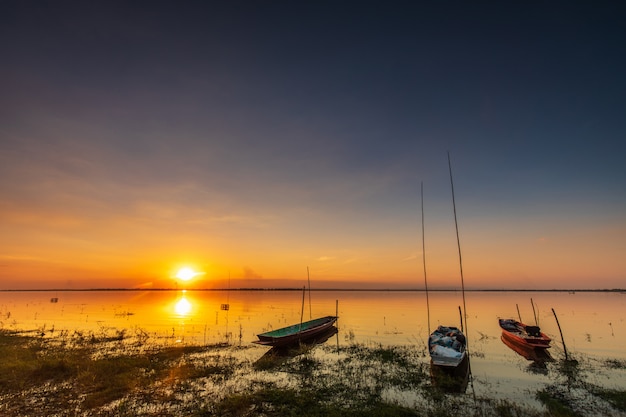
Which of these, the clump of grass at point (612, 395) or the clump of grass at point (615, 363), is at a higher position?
the clump of grass at point (612, 395)

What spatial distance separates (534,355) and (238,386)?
78.2ft

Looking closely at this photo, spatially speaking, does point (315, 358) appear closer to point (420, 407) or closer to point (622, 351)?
point (420, 407)

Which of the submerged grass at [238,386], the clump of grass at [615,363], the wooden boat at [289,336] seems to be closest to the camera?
the submerged grass at [238,386]

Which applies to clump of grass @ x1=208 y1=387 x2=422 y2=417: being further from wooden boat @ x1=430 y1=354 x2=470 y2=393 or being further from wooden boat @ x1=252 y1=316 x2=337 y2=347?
wooden boat @ x1=252 y1=316 x2=337 y2=347

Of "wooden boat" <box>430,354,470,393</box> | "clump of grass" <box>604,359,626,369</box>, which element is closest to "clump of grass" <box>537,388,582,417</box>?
"wooden boat" <box>430,354,470,393</box>

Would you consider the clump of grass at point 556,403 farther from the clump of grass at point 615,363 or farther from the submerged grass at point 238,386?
the clump of grass at point 615,363

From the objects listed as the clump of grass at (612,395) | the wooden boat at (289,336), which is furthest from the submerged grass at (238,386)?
the wooden boat at (289,336)

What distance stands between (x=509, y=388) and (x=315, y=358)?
496 inches

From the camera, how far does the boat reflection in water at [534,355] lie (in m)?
23.0

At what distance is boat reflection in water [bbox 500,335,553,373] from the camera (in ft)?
75.6

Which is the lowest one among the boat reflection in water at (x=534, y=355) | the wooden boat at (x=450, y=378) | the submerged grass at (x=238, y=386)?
the boat reflection in water at (x=534, y=355)

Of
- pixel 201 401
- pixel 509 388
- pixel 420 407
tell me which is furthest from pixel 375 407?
pixel 509 388

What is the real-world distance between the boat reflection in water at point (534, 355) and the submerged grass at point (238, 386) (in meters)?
1.22

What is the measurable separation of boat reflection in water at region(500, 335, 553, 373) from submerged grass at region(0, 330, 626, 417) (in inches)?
47.9
